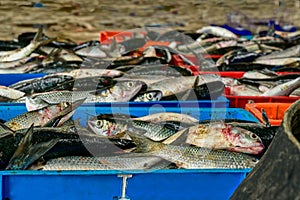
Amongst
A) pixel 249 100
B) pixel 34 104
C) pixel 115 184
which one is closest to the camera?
pixel 115 184

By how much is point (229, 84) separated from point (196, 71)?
0.56 meters

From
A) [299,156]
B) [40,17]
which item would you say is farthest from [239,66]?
[40,17]

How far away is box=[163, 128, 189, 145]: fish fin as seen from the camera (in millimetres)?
3179

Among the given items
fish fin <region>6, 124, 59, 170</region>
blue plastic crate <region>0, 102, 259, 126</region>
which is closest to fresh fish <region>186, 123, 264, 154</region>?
blue plastic crate <region>0, 102, 259, 126</region>

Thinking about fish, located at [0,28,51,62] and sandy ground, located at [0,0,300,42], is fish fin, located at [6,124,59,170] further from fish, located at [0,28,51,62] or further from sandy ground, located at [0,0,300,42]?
sandy ground, located at [0,0,300,42]

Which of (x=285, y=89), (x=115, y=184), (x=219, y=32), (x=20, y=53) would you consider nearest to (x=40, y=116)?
(x=115, y=184)

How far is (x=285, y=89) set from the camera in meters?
4.59

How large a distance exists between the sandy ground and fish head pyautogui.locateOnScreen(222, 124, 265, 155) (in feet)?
25.0

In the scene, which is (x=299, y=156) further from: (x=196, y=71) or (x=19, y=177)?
(x=196, y=71)

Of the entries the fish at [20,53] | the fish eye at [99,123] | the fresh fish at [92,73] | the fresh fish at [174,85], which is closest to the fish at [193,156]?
the fish eye at [99,123]

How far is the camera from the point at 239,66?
5777 millimetres

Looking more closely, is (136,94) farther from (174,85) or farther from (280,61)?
(280,61)

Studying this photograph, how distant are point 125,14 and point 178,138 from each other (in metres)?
10.9

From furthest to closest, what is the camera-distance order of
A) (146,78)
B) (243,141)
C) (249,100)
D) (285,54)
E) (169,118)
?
(285,54) < (146,78) < (249,100) < (169,118) < (243,141)
